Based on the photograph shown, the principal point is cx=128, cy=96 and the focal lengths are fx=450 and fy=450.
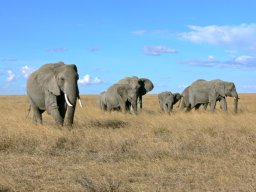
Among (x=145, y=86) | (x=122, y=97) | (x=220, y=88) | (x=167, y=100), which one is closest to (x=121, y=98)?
(x=122, y=97)

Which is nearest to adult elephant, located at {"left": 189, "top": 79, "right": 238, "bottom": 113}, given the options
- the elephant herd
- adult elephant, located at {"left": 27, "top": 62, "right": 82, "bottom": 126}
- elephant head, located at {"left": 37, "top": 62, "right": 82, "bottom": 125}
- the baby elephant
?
the elephant herd

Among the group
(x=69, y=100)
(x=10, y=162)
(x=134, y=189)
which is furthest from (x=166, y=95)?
(x=134, y=189)

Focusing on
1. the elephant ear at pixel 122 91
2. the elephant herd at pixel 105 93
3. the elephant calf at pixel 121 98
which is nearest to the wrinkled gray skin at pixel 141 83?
the elephant herd at pixel 105 93

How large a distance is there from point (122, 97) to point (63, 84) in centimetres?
974

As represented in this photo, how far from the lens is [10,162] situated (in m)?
8.41

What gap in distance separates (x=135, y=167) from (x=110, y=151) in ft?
6.22

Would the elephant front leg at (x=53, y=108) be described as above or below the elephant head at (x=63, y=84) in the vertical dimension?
below

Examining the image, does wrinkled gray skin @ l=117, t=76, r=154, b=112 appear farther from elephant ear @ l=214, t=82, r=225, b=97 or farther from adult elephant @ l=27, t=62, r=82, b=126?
adult elephant @ l=27, t=62, r=82, b=126

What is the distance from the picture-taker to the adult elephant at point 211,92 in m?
25.4

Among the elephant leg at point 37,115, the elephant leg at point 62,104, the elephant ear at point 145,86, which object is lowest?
the elephant leg at point 37,115

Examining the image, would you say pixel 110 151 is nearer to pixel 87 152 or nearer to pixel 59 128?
pixel 87 152

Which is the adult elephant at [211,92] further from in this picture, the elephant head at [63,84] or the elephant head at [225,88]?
the elephant head at [63,84]

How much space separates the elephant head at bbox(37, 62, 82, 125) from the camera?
44.4 feet

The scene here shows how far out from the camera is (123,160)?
8586mm
